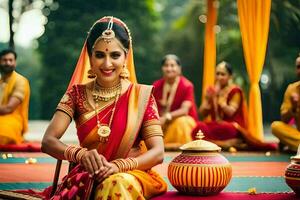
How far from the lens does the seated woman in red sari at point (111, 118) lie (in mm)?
3408

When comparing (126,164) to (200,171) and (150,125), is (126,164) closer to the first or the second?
(150,125)

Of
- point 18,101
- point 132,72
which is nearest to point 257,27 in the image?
point 18,101

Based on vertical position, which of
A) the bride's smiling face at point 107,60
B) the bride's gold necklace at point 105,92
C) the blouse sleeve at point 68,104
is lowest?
the blouse sleeve at point 68,104

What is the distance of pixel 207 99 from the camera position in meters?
10.1

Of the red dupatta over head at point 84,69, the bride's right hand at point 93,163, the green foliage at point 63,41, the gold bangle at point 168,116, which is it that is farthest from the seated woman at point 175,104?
the green foliage at point 63,41

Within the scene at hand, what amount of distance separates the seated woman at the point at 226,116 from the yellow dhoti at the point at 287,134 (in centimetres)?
64

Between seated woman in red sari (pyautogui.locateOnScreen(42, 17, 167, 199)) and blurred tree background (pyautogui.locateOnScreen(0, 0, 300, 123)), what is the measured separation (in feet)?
55.5

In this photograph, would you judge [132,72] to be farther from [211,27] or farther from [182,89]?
[211,27]

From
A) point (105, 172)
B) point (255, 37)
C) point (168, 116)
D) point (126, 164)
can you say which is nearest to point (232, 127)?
point (168, 116)

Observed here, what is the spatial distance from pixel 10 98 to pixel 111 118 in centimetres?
597

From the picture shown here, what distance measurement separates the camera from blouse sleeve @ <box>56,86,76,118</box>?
Answer: 3.56 meters

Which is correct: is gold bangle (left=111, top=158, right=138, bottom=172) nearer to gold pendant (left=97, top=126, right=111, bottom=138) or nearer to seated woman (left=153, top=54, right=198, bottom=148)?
gold pendant (left=97, top=126, right=111, bottom=138)

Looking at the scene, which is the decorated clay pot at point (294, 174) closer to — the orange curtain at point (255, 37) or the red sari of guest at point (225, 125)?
the orange curtain at point (255, 37)

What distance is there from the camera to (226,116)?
9.99 meters
